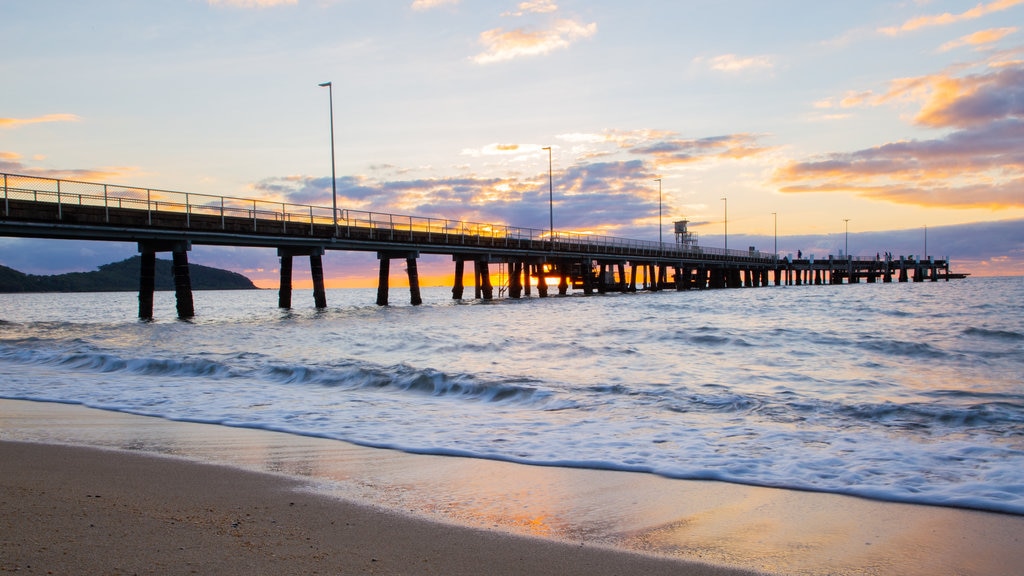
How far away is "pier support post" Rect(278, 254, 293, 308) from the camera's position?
3693 cm

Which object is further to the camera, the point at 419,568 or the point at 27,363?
the point at 27,363

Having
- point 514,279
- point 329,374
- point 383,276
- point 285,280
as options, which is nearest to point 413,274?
point 383,276

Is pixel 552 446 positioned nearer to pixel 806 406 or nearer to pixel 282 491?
pixel 282 491

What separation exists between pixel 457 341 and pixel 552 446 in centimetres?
1219

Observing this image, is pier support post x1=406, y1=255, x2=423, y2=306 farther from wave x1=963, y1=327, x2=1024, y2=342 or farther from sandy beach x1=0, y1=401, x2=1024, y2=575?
sandy beach x1=0, y1=401, x2=1024, y2=575

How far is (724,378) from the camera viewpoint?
11.7 meters

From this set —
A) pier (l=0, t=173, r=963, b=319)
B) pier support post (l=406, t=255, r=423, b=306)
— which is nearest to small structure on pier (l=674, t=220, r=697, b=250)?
pier (l=0, t=173, r=963, b=319)

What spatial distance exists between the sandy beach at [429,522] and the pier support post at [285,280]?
31934 mm

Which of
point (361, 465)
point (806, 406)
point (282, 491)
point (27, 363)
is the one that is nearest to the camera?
point (282, 491)

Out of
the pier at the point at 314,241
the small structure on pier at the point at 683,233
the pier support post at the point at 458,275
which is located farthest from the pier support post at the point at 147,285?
the small structure on pier at the point at 683,233

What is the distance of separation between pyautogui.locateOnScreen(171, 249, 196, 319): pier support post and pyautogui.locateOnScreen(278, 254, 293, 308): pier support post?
6261 mm

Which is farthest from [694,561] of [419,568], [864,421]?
[864,421]

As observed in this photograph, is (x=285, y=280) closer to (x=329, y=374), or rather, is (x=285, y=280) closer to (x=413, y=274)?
(x=413, y=274)

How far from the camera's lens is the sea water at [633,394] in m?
6.03
